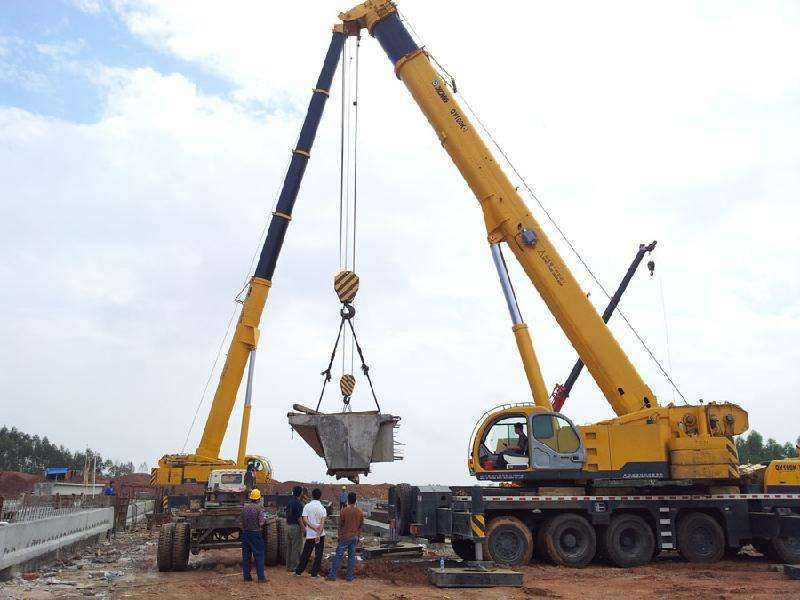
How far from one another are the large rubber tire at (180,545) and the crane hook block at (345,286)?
664 cm

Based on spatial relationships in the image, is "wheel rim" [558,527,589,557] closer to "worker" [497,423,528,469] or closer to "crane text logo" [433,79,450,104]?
"worker" [497,423,528,469]

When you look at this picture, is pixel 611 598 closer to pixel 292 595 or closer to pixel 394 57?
pixel 292 595

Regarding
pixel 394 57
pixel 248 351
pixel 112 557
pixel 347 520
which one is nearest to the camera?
pixel 347 520

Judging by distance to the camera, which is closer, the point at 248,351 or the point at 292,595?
the point at 292,595

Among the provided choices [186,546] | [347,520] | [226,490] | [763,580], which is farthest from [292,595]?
[763,580]

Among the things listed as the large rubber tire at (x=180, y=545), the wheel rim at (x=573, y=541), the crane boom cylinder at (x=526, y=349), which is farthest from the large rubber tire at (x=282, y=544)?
the crane boom cylinder at (x=526, y=349)

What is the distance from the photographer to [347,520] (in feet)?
39.1

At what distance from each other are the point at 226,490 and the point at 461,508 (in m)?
6.04

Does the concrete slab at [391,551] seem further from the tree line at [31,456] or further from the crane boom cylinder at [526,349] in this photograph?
the tree line at [31,456]

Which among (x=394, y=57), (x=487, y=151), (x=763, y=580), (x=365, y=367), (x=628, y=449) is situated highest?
(x=394, y=57)

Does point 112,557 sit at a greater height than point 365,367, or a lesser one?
lesser

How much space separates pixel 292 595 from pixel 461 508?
4.21 m

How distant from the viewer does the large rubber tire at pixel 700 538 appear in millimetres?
15109

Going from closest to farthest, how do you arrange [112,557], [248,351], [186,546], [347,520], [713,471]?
[347,520]
[186,546]
[713,471]
[112,557]
[248,351]
